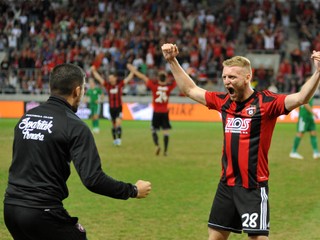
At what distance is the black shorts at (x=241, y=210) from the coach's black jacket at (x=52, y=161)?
1487 mm

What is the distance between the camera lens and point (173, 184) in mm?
13445

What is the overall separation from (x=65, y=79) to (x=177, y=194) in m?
7.39

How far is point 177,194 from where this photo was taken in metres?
12.3

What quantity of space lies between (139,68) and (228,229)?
28.6m

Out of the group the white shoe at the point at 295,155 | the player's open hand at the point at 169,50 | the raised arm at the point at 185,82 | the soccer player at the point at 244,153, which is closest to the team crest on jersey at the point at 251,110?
the soccer player at the point at 244,153

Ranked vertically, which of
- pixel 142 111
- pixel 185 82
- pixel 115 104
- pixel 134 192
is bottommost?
pixel 142 111

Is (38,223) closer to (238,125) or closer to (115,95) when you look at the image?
(238,125)

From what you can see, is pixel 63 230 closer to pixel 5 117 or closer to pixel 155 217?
pixel 155 217

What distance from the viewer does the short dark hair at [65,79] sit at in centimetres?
523

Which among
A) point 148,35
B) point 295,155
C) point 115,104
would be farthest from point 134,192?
point 148,35

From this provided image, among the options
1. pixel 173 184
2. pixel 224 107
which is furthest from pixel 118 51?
pixel 224 107

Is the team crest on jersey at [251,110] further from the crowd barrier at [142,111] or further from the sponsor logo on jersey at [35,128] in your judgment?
the crowd barrier at [142,111]

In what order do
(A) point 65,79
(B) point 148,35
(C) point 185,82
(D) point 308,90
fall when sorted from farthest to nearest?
(B) point 148,35 < (C) point 185,82 < (D) point 308,90 < (A) point 65,79

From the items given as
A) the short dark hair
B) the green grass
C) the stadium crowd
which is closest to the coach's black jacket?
the short dark hair
